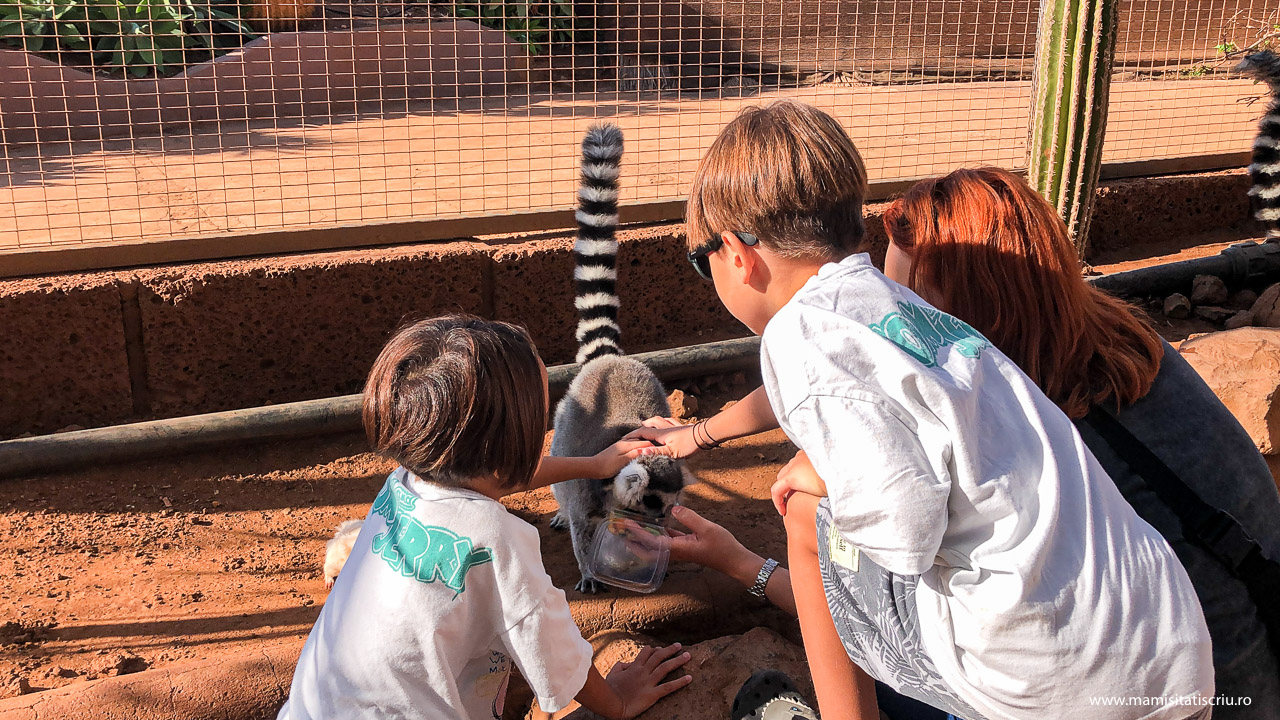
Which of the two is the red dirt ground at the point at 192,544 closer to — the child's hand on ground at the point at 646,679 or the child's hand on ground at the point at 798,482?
the child's hand on ground at the point at 646,679

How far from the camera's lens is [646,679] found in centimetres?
236

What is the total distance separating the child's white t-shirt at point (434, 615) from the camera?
1718mm

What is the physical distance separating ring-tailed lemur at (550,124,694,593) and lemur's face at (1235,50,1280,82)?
3.60m

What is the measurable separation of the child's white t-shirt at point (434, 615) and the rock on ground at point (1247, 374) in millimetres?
2685

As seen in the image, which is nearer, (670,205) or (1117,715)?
(1117,715)

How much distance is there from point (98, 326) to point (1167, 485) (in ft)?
12.8

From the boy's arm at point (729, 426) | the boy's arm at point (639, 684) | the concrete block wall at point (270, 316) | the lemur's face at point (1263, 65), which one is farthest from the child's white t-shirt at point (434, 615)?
the lemur's face at point (1263, 65)

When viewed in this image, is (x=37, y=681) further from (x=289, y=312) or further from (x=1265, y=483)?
(x=1265, y=483)

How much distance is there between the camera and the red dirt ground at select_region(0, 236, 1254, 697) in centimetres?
276

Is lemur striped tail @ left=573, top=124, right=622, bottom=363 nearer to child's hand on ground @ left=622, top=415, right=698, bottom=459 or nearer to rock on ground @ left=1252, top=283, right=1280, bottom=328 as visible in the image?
child's hand on ground @ left=622, top=415, right=698, bottom=459

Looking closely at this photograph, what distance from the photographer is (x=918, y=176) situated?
559 centimetres

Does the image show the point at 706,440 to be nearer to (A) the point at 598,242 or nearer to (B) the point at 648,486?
(B) the point at 648,486

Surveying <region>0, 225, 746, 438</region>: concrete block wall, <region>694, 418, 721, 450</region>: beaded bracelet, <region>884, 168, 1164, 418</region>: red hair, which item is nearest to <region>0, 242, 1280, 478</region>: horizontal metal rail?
<region>0, 225, 746, 438</region>: concrete block wall

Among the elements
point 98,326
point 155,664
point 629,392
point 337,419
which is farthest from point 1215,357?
point 98,326
